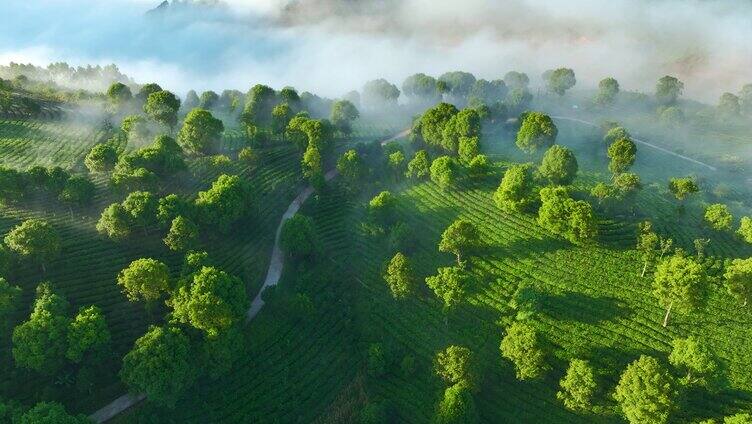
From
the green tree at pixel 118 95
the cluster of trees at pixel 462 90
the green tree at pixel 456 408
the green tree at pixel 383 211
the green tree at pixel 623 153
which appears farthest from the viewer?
the cluster of trees at pixel 462 90

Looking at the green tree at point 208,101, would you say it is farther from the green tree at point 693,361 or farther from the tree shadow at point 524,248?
the green tree at point 693,361

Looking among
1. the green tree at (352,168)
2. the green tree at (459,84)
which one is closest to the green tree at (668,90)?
the green tree at (459,84)

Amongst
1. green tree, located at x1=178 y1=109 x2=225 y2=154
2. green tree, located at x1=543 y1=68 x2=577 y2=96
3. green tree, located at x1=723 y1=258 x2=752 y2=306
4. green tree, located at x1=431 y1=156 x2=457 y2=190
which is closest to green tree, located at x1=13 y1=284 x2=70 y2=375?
green tree, located at x1=178 y1=109 x2=225 y2=154

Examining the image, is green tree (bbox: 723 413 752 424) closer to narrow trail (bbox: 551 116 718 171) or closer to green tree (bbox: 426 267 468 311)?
green tree (bbox: 426 267 468 311)

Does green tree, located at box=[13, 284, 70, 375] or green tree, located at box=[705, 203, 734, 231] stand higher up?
green tree, located at box=[13, 284, 70, 375]

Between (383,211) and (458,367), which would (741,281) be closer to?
(458,367)

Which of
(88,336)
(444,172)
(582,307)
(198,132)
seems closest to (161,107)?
(198,132)
